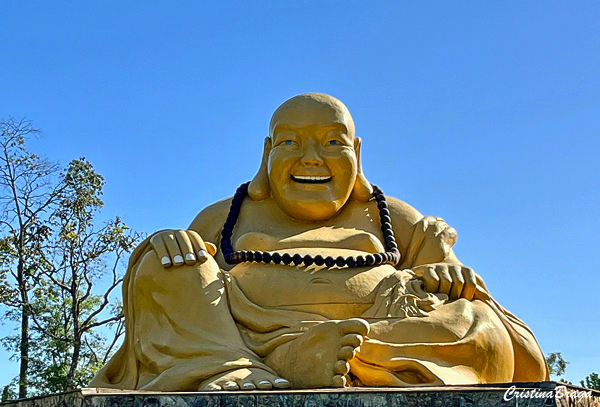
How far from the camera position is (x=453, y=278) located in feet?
17.9

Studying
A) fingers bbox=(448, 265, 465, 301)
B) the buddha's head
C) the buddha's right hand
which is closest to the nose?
the buddha's head

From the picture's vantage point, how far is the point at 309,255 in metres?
5.55

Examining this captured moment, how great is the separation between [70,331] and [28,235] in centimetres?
181

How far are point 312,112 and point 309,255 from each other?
118 centimetres

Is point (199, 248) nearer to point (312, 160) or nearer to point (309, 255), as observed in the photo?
point (309, 255)

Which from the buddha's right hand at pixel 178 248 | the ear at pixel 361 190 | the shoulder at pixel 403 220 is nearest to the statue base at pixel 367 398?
the buddha's right hand at pixel 178 248

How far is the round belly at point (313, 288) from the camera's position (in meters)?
5.34

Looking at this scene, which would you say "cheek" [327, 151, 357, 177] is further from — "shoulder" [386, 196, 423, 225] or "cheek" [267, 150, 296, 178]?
"shoulder" [386, 196, 423, 225]

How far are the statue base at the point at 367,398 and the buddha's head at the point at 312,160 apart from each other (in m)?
2.33

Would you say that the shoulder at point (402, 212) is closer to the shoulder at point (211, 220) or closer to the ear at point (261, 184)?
the ear at point (261, 184)

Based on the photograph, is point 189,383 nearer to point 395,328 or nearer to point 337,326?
point 337,326

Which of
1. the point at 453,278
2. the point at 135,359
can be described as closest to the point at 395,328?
the point at 453,278

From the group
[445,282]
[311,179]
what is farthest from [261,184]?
[445,282]

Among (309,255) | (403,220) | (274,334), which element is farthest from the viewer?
(403,220)
